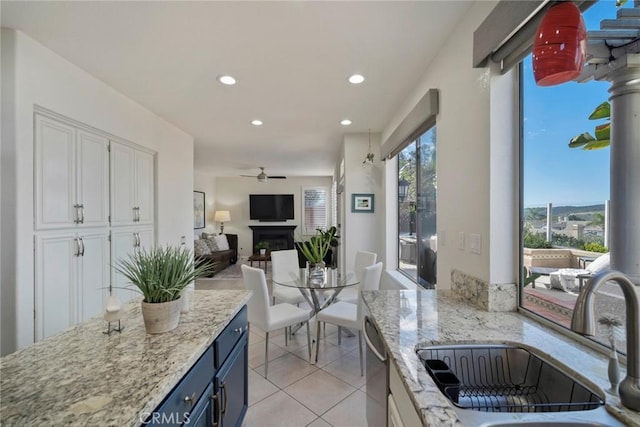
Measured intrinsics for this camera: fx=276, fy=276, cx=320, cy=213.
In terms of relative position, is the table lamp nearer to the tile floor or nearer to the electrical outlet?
the tile floor

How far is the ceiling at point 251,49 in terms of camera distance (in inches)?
64.7

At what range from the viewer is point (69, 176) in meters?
2.28

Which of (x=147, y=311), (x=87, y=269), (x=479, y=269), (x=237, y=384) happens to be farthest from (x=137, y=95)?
(x=479, y=269)

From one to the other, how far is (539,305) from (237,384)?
5.29 feet

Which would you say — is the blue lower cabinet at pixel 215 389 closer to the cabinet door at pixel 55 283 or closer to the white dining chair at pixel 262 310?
the white dining chair at pixel 262 310

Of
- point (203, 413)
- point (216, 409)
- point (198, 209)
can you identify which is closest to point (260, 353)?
point (216, 409)

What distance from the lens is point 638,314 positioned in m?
0.69

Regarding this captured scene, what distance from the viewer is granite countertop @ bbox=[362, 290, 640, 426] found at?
2.36 feet

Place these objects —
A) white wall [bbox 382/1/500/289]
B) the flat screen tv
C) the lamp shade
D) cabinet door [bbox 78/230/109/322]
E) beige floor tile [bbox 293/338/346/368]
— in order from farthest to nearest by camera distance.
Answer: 1. the flat screen tv
2. the lamp shade
3. beige floor tile [bbox 293/338/346/368]
4. cabinet door [bbox 78/230/109/322]
5. white wall [bbox 382/1/500/289]

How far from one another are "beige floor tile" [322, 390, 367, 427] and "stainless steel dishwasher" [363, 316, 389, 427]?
421 mm

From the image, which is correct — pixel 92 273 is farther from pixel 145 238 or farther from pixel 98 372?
pixel 98 372

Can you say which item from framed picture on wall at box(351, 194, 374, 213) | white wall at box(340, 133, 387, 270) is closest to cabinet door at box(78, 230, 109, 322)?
white wall at box(340, 133, 387, 270)

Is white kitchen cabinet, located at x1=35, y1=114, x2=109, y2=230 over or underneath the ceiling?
underneath

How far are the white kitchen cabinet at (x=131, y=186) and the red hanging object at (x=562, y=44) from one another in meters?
3.39
